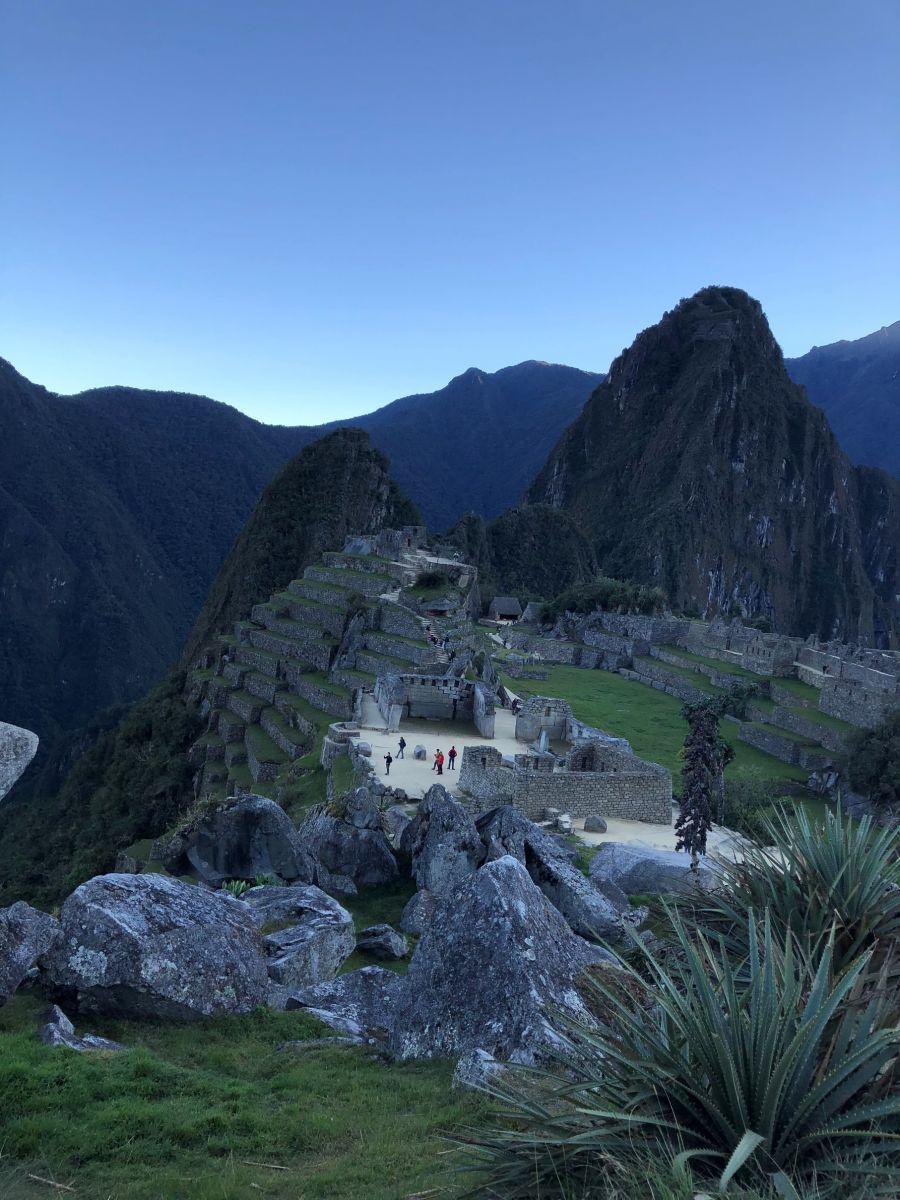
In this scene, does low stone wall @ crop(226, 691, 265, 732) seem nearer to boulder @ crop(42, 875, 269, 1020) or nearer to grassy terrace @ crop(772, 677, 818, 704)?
grassy terrace @ crop(772, 677, 818, 704)

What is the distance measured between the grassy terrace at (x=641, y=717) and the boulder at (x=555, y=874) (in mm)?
14348

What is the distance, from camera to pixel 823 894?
20.4 ft

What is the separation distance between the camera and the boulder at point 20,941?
21.3 feet

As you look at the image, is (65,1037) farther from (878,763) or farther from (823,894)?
(878,763)

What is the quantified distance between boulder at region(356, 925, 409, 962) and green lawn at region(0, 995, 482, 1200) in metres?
3.27

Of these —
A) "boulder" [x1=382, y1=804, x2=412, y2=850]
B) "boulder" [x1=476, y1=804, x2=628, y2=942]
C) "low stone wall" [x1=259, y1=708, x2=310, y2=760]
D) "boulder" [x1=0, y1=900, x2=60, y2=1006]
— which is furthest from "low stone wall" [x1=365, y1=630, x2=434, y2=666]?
"boulder" [x1=0, y1=900, x2=60, y2=1006]

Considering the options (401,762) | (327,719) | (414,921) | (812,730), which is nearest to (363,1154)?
(414,921)

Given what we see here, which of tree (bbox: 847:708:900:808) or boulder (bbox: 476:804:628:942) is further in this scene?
tree (bbox: 847:708:900:808)

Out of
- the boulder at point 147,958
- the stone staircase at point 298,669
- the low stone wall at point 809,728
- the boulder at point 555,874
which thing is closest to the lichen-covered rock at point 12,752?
the boulder at point 147,958

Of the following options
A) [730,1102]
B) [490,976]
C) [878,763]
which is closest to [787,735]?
[878,763]

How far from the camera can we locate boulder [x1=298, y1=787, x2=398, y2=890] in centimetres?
1273

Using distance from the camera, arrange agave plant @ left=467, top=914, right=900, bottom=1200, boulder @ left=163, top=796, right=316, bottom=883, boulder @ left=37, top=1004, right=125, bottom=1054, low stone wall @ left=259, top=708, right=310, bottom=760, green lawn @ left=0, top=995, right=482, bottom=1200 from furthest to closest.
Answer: low stone wall @ left=259, top=708, right=310, bottom=760, boulder @ left=163, top=796, right=316, bottom=883, boulder @ left=37, top=1004, right=125, bottom=1054, green lawn @ left=0, top=995, right=482, bottom=1200, agave plant @ left=467, top=914, right=900, bottom=1200

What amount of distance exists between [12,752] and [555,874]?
735 cm

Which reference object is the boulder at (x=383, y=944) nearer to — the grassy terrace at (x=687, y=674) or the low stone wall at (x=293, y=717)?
the low stone wall at (x=293, y=717)
